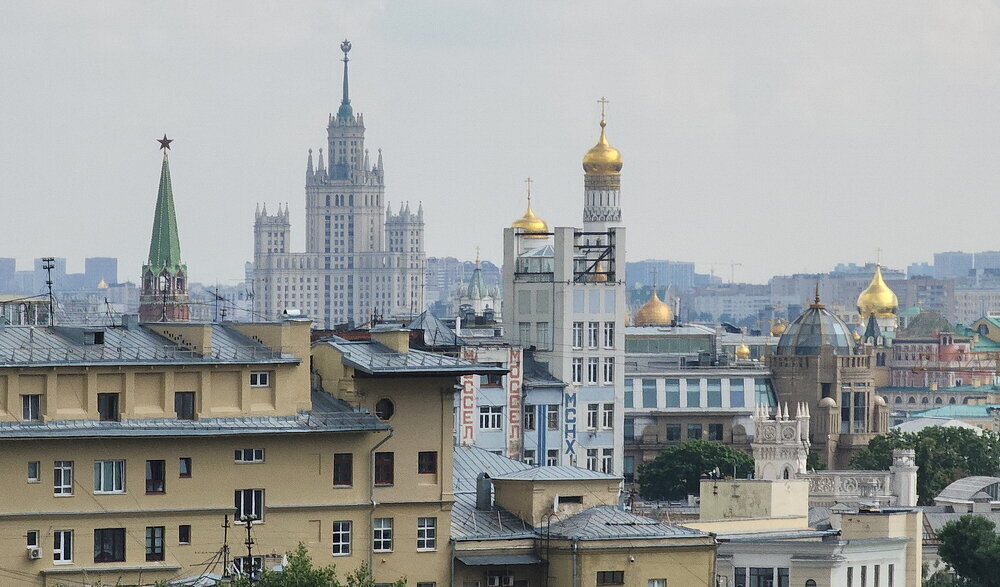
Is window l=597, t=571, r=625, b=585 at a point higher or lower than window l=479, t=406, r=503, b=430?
lower

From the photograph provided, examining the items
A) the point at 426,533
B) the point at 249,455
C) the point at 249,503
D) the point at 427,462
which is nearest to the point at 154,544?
the point at 249,503

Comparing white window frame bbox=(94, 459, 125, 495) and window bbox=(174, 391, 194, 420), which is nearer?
white window frame bbox=(94, 459, 125, 495)

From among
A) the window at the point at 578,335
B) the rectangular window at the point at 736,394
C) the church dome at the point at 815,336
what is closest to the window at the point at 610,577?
the window at the point at 578,335

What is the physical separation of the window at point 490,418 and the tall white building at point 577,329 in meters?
3.22

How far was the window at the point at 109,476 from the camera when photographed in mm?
63531

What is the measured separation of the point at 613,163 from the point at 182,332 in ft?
356

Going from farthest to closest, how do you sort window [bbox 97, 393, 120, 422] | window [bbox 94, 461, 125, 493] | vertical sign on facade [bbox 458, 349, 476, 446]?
vertical sign on facade [bbox 458, 349, 476, 446], window [bbox 97, 393, 120, 422], window [bbox 94, 461, 125, 493]

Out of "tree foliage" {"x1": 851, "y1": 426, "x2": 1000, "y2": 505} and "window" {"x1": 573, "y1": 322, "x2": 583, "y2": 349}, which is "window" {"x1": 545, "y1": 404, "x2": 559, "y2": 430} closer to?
"window" {"x1": 573, "y1": 322, "x2": 583, "y2": 349}

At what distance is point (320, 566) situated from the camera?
64812mm

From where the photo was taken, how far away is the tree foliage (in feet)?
444

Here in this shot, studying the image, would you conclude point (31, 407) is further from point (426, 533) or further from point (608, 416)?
point (608, 416)

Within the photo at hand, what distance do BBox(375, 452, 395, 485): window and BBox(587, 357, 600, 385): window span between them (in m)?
48.2

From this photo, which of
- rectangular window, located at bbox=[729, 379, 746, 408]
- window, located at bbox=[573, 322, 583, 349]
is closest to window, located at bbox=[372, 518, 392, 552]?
window, located at bbox=[573, 322, 583, 349]

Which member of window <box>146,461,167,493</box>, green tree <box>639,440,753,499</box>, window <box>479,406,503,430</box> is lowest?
green tree <box>639,440,753,499</box>
